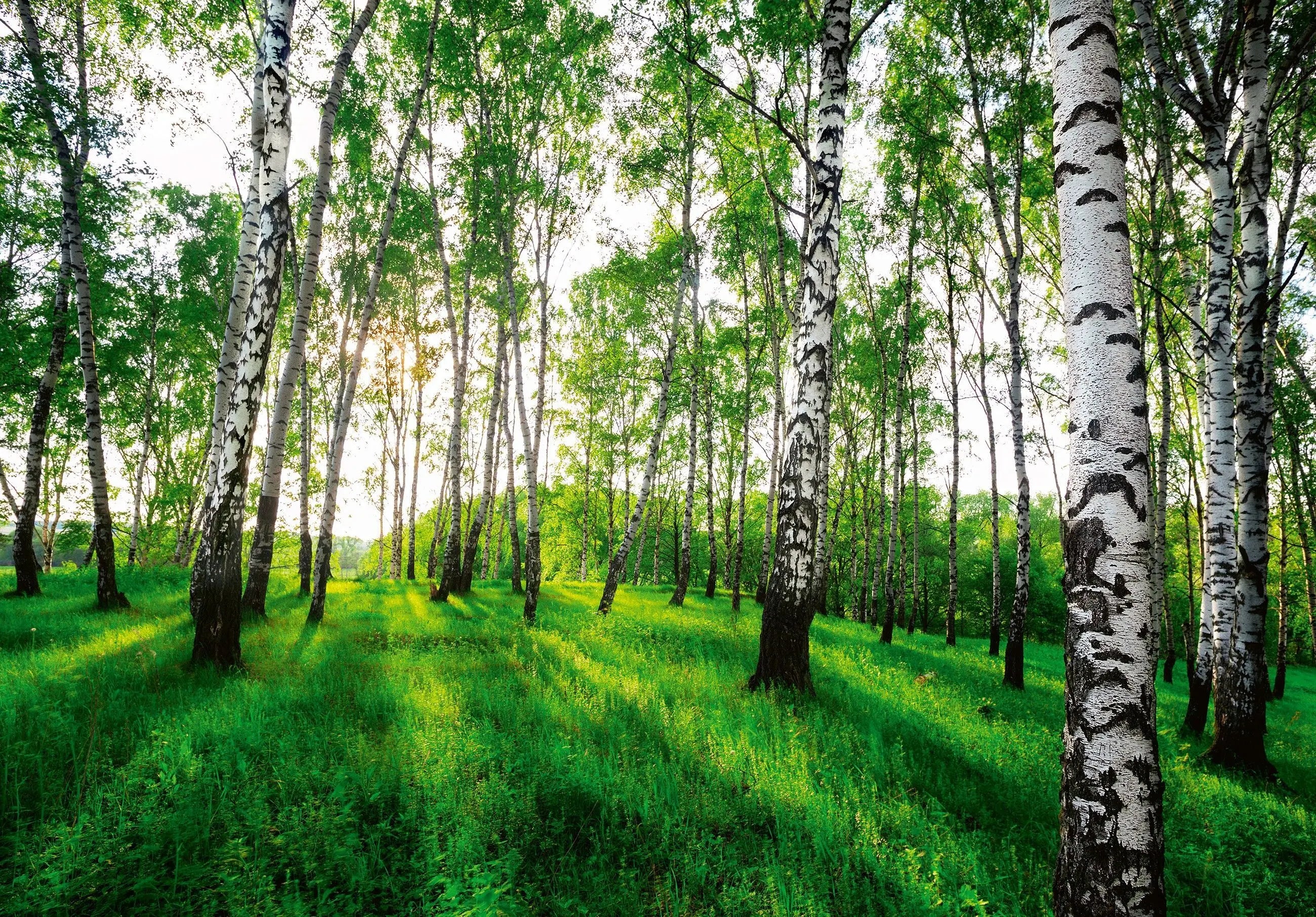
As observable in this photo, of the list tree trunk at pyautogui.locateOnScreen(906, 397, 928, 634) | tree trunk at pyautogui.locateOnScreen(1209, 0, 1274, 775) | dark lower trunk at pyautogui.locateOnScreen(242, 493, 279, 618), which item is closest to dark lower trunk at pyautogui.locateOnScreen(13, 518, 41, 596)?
dark lower trunk at pyautogui.locateOnScreen(242, 493, 279, 618)

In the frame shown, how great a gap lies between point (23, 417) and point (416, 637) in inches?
1035

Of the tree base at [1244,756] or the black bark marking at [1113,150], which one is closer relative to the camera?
the black bark marking at [1113,150]

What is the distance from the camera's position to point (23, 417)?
21328mm

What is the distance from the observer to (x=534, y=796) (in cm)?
370

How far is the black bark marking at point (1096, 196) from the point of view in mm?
2574

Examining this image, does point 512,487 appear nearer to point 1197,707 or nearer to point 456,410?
point 456,410

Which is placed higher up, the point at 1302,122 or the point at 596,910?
the point at 1302,122

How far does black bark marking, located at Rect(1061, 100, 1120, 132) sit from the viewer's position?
2.61m

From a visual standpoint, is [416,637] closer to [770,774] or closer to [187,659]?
[187,659]

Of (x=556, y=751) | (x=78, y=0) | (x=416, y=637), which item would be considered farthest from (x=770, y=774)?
(x=78, y=0)

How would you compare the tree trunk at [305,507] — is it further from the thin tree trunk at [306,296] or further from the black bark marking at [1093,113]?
the black bark marking at [1093,113]

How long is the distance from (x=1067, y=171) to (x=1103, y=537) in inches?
74.0

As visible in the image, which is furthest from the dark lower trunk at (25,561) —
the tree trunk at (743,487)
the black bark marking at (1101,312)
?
the black bark marking at (1101,312)

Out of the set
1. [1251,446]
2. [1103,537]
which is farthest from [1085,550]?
[1251,446]
